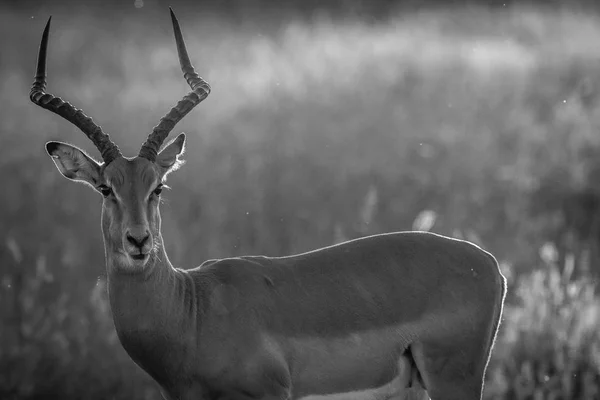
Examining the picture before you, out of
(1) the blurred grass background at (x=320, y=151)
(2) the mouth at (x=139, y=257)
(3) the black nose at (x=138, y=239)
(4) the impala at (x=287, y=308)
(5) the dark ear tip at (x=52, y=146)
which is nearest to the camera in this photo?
(3) the black nose at (x=138, y=239)

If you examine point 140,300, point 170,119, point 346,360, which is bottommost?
point 346,360

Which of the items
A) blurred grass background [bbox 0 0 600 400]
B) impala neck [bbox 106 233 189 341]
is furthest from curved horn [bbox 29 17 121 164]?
blurred grass background [bbox 0 0 600 400]

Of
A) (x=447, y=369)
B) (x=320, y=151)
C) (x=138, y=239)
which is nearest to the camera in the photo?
(x=138, y=239)

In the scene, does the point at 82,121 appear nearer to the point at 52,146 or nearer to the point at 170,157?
the point at 52,146

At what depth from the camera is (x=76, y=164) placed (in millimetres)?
7410

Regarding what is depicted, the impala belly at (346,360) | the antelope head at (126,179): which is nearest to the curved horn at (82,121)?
the antelope head at (126,179)

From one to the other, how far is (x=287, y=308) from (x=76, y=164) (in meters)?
1.66

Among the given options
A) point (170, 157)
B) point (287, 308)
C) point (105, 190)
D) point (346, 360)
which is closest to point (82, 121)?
point (105, 190)

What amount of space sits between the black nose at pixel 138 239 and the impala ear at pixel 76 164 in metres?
Result: 0.62

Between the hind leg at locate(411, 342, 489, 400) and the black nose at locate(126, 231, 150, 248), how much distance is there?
6.26 ft

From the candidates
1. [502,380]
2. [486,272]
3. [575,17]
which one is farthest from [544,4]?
[486,272]

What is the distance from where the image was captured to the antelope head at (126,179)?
22.9ft

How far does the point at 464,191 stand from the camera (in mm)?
17031

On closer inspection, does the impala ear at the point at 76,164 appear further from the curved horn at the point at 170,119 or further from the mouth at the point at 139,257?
the mouth at the point at 139,257
